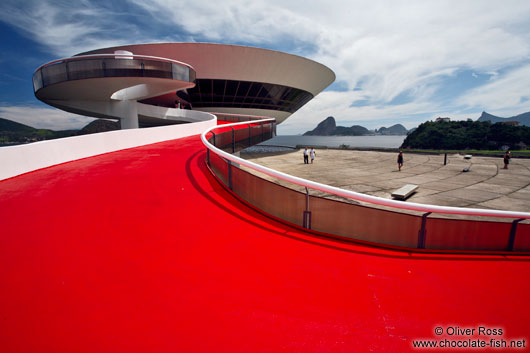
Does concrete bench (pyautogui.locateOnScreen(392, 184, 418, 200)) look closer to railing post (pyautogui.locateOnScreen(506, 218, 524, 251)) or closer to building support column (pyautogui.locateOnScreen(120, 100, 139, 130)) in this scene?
railing post (pyautogui.locateOnScreen(506, 218, 524, 251))

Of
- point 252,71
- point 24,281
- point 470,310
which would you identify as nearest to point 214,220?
point 24,281

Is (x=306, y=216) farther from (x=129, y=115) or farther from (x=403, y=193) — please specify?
(x=129, y=115)

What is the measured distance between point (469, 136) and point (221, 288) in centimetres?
9442

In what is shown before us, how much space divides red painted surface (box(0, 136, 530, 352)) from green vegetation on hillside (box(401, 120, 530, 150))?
88.8 meters

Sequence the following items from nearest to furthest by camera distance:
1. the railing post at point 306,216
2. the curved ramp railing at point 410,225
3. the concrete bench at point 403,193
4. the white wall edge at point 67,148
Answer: the curved ramp railing at point 410,225 < the railing post at point 306,216 < the white wall edge at point 67,148 < the concrete bench at point 403,193

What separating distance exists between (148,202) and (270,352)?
3601mm

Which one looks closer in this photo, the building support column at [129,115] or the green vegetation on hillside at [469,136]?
the building support column at [129,115]

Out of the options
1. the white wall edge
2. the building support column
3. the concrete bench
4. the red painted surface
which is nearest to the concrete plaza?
the concrete bench

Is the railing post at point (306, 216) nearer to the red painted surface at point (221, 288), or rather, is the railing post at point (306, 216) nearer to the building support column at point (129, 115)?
the red painted surface at point (221, 288)

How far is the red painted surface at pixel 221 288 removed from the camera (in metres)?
1.85

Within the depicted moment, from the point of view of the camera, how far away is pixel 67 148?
28.5ft

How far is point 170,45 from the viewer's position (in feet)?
107

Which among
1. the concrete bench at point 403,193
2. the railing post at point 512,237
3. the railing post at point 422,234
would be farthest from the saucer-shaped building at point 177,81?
the railing post at point 512,237

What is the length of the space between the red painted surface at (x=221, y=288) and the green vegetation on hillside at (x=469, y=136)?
8876cm
